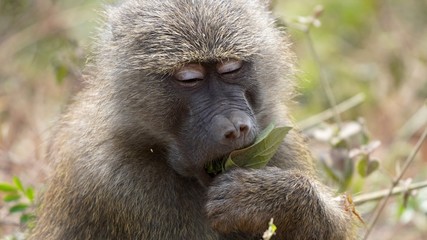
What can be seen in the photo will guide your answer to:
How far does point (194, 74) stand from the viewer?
4133 mm

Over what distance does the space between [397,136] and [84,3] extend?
11.9 ft

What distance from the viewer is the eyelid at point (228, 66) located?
163 inches

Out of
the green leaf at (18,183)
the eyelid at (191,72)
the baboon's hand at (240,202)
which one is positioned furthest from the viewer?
the green leaf at (18,183)

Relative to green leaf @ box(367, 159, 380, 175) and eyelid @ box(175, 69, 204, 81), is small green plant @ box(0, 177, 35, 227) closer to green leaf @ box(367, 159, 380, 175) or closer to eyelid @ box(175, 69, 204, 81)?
eyelid @ box(175, 69, 204, 81)

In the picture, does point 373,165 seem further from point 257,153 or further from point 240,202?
point 240,202

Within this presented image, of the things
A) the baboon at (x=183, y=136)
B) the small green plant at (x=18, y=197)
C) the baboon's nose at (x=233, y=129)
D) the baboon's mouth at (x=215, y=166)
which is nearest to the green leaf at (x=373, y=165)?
the baboon at (x=183, y=136)

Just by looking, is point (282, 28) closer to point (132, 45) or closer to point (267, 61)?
point (267, 61)

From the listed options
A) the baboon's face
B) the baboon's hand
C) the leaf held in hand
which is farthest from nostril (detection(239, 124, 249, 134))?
the baboon's hand

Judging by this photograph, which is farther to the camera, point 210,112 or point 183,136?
point 183,136

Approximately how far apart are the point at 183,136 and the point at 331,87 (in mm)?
4019

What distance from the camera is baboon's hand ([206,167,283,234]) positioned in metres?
4.02

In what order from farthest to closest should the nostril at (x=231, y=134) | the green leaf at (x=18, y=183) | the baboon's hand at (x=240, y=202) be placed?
the green leaf at (x=18, y=183)
the baboon's hand at (x=240, y=202)
the nostril at (x=231, y=134)

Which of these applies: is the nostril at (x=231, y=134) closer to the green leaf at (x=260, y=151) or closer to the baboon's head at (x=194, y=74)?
the baboon's head at (x=194, y=74)

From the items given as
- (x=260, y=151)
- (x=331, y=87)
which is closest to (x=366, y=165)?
(x=260, y=151)
